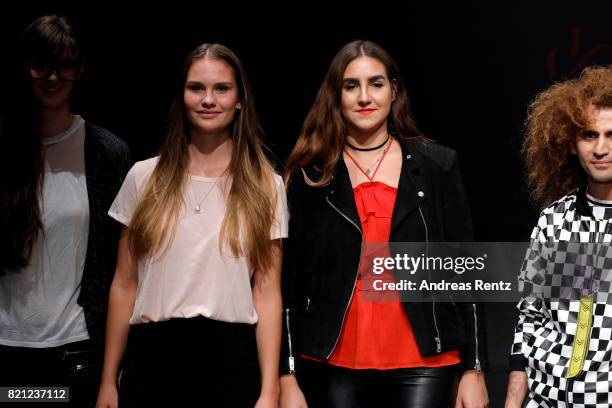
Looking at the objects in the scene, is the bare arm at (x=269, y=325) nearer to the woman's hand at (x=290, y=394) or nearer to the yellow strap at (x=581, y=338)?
the woman's hand at (x=290, y=394)

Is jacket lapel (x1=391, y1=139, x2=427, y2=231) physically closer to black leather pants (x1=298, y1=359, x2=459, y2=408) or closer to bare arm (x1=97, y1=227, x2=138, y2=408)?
black leather pants (x1=298, y1=359, x2=459, y2=408)

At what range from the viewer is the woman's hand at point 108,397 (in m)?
2.69

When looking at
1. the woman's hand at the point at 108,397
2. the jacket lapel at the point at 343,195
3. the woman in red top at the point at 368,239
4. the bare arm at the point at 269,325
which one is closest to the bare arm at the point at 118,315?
the woman's hand at the point at 108,397

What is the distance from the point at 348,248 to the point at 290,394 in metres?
0.46

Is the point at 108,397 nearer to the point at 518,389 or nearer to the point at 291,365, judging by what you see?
the point at 291,365

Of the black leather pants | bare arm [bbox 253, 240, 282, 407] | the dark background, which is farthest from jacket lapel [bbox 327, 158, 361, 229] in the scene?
the dark background

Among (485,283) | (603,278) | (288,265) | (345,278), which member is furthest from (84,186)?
(603,278)

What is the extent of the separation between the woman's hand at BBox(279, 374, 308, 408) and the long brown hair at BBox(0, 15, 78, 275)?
85 cm

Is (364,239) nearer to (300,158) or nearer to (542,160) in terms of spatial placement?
(300,158)

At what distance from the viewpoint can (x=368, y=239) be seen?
9.00ft

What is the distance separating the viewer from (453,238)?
110 inches

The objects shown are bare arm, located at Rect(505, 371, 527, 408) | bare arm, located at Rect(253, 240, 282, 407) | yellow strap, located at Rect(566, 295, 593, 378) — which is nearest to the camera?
yellow strap, located at Rect(566, 295, 593, 378)

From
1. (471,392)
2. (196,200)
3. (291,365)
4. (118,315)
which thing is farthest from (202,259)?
(471,392)

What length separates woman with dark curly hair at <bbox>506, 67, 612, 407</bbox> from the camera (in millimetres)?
2373
